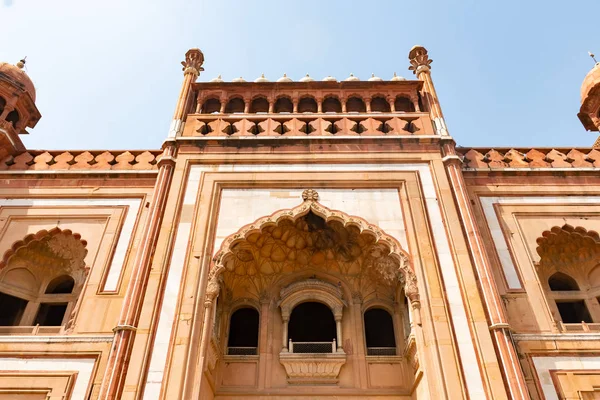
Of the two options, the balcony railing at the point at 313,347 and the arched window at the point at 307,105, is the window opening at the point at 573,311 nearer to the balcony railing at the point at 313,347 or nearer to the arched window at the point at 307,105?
the balcony railing at the point at 313,347

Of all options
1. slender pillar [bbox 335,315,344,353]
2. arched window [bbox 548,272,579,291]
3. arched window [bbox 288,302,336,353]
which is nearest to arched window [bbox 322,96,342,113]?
arched window [bbox 288,302,336,353]

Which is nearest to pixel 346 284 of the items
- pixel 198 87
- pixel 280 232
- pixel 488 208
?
pixel 280 232

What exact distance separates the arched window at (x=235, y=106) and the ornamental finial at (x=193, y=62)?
151 cm

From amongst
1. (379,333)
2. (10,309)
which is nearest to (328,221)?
(379,333)

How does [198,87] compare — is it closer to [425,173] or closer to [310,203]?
[310,203]

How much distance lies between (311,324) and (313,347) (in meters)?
0.70

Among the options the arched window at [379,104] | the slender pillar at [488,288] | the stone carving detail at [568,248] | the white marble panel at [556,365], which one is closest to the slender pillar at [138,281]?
the arched window at [379,104]

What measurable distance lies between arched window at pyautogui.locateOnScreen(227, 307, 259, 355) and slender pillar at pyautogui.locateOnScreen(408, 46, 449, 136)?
617 centimetres

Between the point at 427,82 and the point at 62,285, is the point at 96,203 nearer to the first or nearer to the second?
the point at 62,285

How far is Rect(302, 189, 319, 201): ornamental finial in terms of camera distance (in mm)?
10080

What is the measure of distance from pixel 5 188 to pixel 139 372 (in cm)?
632

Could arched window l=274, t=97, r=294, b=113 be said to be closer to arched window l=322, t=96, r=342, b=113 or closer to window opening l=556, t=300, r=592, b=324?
arched window l=322, t=96, r=342, b=113

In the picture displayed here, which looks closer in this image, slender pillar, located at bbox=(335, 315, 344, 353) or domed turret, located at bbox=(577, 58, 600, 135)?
slender pillar, located at bbox=(335, 315, 344, 353)

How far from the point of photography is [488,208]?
1043 cm
